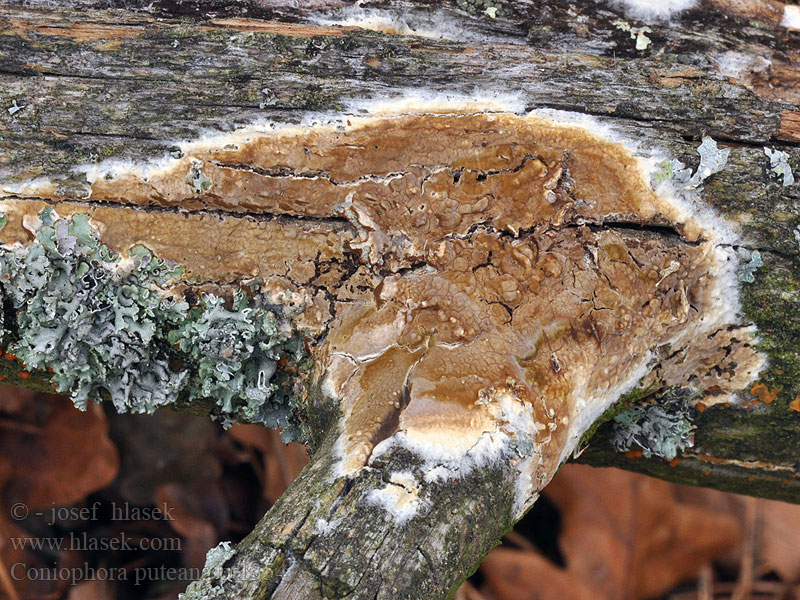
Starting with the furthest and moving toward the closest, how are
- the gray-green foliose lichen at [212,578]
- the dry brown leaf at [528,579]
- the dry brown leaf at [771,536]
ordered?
the dry brown leaf at [771,536] < the dry brown leaf at [528,579] < the gray-green foliose lichen at [212,578]

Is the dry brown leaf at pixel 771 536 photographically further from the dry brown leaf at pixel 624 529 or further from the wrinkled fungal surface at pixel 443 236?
the wrinkled fungal surface at pixel 443 236

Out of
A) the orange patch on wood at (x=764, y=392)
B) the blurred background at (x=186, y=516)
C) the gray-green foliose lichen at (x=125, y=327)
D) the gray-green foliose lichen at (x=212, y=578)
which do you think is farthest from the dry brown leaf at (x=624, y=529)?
the gray-green foliose lichen at (x=212, y=578)

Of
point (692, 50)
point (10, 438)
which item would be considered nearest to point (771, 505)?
point (692, 50)

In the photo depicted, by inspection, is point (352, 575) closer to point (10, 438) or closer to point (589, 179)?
point (589, 179)

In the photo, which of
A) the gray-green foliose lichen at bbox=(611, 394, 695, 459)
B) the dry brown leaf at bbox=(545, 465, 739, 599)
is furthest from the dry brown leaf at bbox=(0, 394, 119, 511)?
the gray-green foliose lichen at bbox=(611, 394, 695, 459)

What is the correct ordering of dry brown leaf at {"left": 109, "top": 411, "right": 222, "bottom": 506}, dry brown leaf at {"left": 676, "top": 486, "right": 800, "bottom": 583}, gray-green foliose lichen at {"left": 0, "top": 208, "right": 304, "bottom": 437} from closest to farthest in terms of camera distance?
1. gray-green foliose lichen at {"left": 0, "top": 208, "right": 304, "bottom": 437}
2. dry brown leaf at {"left": 109, "top": 411, "right": 222, "bottom": 506}
3. dry brown leaf at {"left": 676, "top": 486, "right": 800, "bottom": 583}

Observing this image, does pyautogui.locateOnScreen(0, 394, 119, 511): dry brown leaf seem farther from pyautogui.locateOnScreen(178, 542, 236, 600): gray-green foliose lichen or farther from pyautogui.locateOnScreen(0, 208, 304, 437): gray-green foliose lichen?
pyautogui.locateOnScreen(178, 542, 236, 600): gray-green foliose lichen
